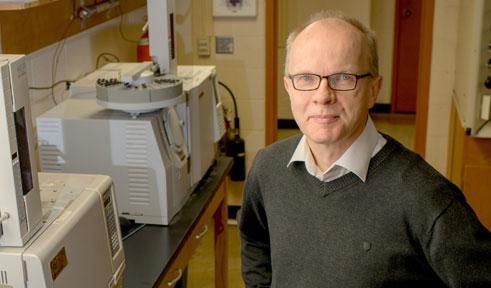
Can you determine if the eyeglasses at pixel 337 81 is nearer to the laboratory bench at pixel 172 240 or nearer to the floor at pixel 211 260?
the laboratory bench at pixel 172 240

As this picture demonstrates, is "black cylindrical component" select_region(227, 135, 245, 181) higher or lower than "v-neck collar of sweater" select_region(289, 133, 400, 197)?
lower

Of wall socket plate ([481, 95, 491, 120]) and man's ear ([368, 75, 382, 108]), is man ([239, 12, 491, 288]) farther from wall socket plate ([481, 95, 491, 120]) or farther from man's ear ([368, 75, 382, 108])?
wall socket plate ([481, 95, 491, 120])

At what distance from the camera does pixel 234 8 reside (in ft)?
12.7

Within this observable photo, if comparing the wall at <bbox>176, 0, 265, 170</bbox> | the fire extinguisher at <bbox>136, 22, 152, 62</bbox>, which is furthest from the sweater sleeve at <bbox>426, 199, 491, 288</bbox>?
the wall at <bbox>176, 0, 265, 170</bbox>

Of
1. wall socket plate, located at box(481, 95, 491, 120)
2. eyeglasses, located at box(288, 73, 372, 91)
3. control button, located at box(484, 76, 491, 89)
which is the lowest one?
wall socket plate, located at box(481, 95, 491, 120)

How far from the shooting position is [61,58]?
281 centimetres

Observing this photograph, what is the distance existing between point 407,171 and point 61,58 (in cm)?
186

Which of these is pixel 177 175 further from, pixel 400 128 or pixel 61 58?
pixel 400 128

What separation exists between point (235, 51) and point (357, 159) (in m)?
2.61

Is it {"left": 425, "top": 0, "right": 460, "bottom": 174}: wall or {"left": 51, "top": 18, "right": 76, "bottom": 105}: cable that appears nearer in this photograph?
{"left": 51, "top": 18, "right": 76, "bottom": 105}: cable

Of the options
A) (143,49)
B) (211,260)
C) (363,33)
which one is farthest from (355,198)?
(211,260)

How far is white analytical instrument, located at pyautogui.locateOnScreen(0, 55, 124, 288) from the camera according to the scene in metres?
1.25

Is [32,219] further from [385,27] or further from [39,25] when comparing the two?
[385,27]

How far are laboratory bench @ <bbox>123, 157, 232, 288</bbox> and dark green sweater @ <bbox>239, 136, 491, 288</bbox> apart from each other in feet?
1.71
